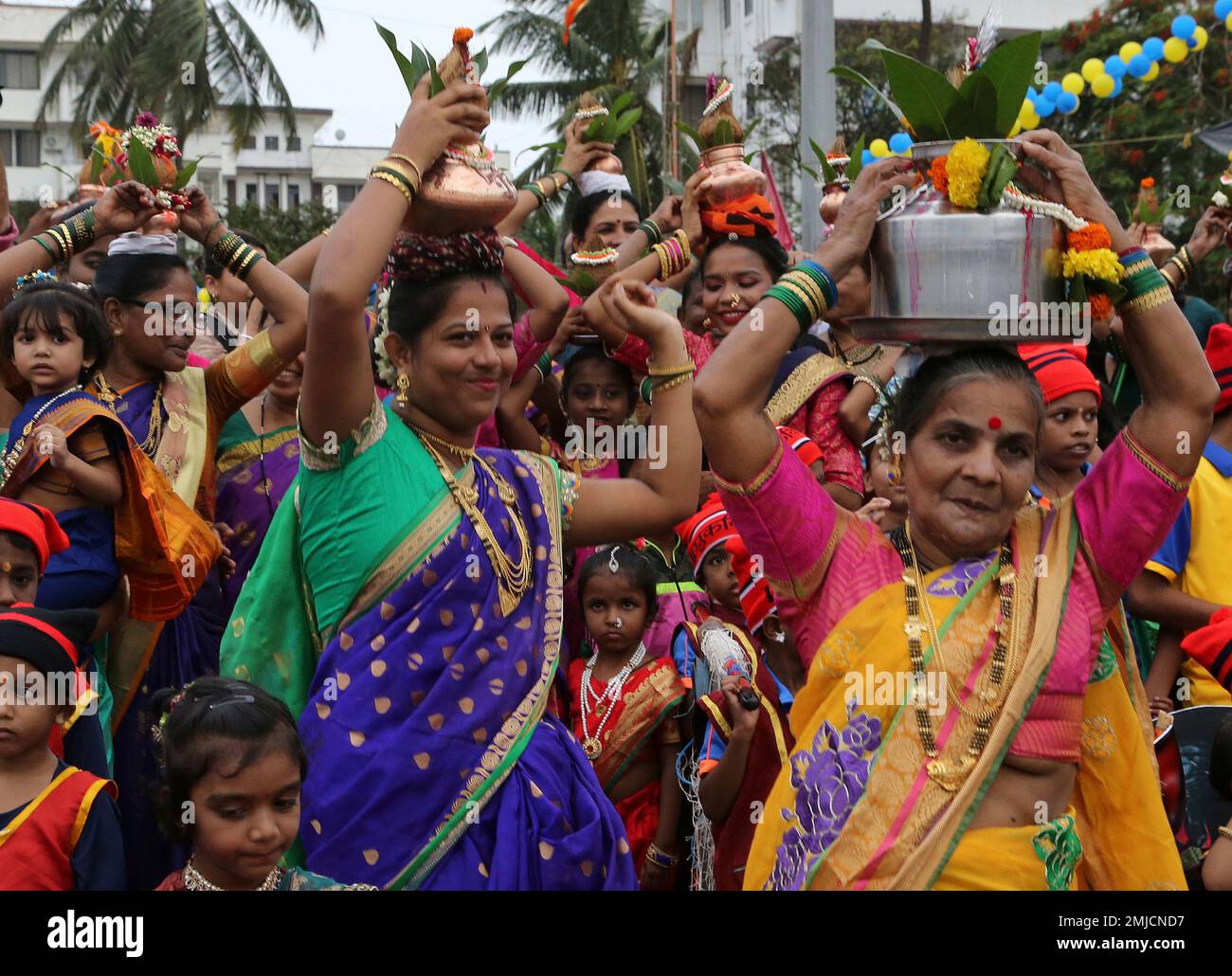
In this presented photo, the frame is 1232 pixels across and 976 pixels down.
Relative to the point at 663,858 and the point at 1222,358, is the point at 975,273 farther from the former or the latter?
the point at 1222,358

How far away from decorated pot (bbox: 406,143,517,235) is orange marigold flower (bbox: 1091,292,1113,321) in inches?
52.1

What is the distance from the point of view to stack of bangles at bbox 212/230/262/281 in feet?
17.0

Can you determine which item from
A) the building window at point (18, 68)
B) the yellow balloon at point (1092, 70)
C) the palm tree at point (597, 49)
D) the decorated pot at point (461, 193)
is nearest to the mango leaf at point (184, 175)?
the decorated pot at point (461, 193)

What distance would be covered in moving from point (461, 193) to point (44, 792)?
195 centimetres

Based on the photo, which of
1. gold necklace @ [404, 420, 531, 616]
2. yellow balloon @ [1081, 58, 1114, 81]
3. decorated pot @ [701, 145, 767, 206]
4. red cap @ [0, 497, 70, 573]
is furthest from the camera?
yellow balloon @ [1081, 58, 1114, 81]

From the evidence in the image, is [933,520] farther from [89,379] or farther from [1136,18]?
[1136,18]

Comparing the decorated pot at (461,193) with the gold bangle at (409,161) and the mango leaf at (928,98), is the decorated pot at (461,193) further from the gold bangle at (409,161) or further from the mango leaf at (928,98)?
the mango leaf at (928,98)

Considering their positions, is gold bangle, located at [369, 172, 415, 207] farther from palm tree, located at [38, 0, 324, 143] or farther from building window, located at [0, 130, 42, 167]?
building window, located at [0, 130, 42, 167]

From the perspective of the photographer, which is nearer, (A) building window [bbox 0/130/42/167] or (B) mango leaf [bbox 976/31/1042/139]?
(B) mango leaf [bbox 976/31/1042/139]

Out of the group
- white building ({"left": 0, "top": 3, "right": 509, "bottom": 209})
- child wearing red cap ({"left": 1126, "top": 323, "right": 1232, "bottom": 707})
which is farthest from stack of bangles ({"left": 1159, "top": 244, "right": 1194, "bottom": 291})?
white building ({"left": 0, "top": 3, "right": 509, "bottom": 209})

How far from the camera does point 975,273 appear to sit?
3174 millimetres

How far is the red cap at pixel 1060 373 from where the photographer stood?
5383mm

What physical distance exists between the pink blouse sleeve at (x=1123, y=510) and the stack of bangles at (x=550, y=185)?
368 cm

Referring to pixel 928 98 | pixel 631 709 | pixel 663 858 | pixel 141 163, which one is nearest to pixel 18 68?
pixel 141 163
